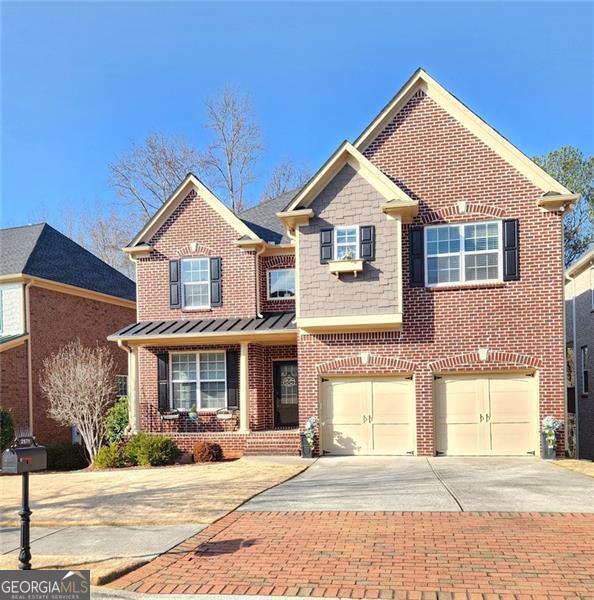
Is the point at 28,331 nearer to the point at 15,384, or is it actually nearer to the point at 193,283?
the point at 15,384

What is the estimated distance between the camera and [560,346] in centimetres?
1493

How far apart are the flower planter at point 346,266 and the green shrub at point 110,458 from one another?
779cm

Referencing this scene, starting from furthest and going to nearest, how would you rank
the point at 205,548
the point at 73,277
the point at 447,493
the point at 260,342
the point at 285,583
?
the point at 73,277 → the point at 260,342 → the point at 447,493 → the point at 205,548 → the point at 285,583

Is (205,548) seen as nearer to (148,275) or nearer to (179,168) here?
(148,275)

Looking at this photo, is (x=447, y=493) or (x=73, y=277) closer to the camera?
(x=447, y=493)

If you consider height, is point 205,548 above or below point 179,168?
below

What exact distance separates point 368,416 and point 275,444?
2.59 m

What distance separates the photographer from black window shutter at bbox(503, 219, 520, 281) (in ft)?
49.9

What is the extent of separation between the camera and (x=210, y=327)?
1786cm

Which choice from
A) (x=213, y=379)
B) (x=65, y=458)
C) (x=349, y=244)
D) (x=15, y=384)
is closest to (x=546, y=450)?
(x=349, y=244)

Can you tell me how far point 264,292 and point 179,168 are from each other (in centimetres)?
2039

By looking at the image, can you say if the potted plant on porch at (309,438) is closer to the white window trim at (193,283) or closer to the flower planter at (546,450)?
the white window trim at (193,283)

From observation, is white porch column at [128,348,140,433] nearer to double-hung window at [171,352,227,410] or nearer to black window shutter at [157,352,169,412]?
black window shutter at [157,352,169,412]

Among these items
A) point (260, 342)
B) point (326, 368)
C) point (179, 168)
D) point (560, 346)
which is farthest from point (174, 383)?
point (179, 168)
